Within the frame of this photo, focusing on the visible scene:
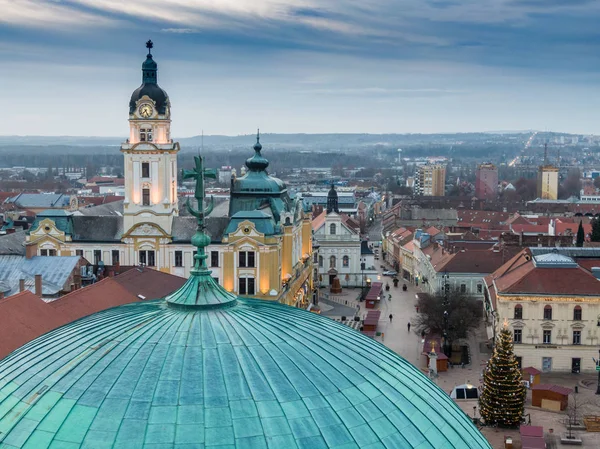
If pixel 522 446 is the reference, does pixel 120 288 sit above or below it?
above

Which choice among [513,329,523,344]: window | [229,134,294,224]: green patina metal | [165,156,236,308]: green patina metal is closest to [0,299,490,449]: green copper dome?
[165,156,236,308]: green patina metal

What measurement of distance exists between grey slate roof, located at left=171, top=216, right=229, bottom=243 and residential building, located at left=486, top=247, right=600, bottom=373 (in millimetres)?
22703

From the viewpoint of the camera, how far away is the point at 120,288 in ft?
158

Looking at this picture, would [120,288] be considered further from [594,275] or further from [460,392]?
[594,275]

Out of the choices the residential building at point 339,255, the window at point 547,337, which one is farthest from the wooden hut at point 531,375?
the residential building at point 339,255

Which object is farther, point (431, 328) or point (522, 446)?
point (431, 328)

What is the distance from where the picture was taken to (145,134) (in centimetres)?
6956

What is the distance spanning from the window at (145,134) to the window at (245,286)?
14.7 m

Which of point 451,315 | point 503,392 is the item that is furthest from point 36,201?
point 503,392

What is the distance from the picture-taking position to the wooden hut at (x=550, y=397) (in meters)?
47.8

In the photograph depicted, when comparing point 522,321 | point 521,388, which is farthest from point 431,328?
point 521,388

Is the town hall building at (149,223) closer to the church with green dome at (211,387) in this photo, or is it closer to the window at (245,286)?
the window at (245,286)

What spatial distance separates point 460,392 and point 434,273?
98.7 feet

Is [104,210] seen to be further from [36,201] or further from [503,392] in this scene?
[503,392]
